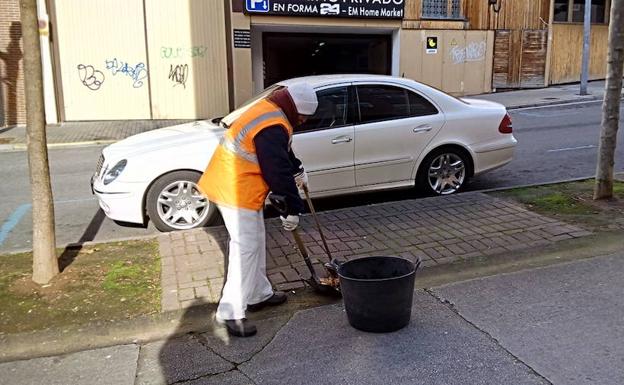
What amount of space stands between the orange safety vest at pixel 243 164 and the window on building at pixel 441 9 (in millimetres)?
18494

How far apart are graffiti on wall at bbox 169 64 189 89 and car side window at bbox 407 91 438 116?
12573 mm

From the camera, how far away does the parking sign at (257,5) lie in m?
18.0

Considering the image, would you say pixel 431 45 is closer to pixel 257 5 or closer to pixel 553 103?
pixel 553 103

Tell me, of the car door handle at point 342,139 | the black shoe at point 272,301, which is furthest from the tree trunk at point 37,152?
the car door handle at point 342,139

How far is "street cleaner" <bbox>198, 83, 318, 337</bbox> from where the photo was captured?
148 inches

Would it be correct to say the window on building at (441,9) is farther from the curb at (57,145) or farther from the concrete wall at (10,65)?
the concrete wall at (10,65)

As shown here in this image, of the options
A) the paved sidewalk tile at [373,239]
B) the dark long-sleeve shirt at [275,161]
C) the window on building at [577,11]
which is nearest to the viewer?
the dark long-sleeve shirt at [275,161]

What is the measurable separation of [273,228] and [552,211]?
9.94 ft

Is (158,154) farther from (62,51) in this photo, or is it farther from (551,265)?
(62,51)

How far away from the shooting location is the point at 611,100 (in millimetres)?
6438

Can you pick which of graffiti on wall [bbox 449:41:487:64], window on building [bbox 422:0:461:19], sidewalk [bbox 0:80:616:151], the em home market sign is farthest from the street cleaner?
graffiti on wall [bbox 449:41:487:64]

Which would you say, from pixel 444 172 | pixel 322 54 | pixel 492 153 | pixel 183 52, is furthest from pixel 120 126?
pixel 492 153

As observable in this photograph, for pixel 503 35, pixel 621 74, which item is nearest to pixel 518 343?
pixel 621 74

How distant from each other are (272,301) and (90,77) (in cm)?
1524
